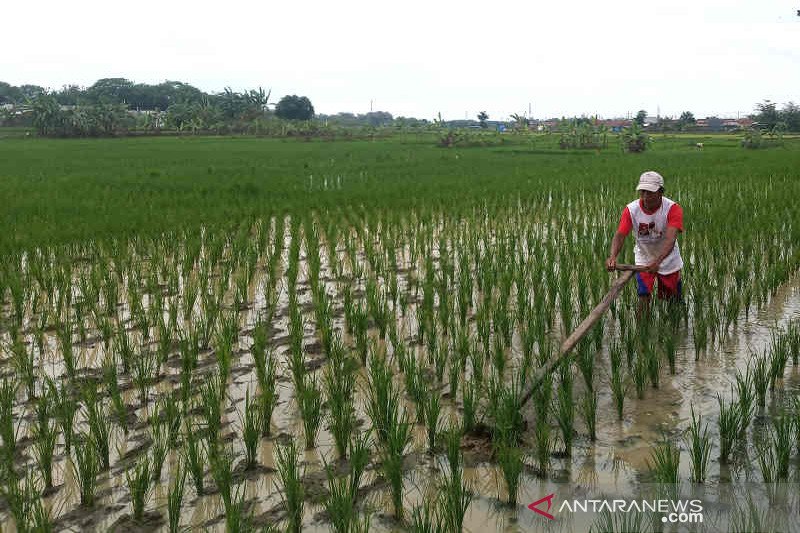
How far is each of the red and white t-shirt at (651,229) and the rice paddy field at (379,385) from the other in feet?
0.91

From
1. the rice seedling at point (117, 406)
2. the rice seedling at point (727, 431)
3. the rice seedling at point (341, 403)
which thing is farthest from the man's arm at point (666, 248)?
the rice seedling at point (117, 406)

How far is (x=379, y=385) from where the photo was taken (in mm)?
2801

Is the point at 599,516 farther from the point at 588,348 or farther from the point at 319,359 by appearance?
the point at 319,359

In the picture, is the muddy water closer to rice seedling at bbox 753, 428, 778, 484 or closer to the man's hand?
rice seedling at bbox 753, 428, 778, 484

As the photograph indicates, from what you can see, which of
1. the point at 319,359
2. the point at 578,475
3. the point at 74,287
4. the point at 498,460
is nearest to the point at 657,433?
the point at 578,475

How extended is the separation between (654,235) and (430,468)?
231 cm

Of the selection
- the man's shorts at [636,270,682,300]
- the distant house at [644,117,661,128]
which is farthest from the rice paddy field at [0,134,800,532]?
the distant house at [644,117,661,128]

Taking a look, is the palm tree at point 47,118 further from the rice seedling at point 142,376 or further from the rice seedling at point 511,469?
the rice seedling at point 511,469

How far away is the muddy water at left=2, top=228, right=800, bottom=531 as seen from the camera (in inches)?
89.4

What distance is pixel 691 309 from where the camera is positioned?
4570 millimetres

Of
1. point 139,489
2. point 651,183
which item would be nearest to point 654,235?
point 651,183

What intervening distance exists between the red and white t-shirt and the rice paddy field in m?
0.28

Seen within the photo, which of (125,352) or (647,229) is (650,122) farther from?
(125,352)

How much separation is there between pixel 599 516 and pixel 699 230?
17.2 ft
